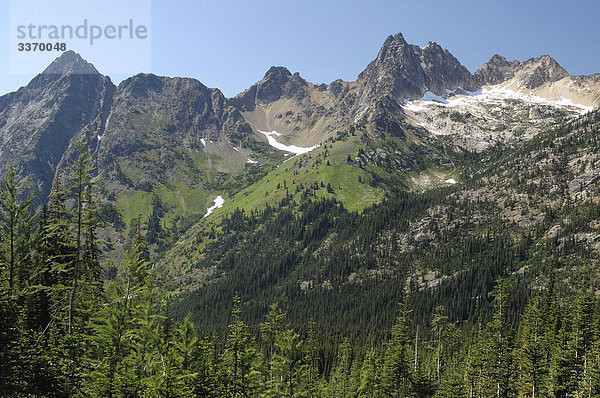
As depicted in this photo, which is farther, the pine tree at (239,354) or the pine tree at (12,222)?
the pine tree at (239,354)

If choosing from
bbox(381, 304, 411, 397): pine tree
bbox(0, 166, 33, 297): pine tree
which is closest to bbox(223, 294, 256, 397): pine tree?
bbox(0, 166, 33, 297): pine tree

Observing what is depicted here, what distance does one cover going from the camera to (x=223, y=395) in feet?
133

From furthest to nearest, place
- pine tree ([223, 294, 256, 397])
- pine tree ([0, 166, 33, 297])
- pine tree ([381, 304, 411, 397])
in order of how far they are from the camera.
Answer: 1. pine tree ([381, 304, 411, 397])
2. pine tree ([223, 294, 256, 397])
3. pine tree ([0, 166, 33, 297])

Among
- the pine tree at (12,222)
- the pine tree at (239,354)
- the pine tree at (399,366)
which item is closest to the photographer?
the pine tree at (12,222)

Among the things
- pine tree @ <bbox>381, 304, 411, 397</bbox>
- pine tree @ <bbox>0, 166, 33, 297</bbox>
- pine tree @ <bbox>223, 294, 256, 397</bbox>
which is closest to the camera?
pine tree @ <bbox>0, 166, 33, 297</bbox>

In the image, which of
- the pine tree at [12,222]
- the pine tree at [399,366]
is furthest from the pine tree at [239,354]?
the pine tree at [399,366]

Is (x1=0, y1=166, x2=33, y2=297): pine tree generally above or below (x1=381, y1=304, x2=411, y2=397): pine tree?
above

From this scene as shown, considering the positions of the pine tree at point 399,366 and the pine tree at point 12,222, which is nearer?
the pine tree at point 12,222

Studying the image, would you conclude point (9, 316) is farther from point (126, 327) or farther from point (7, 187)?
point (7, 187)

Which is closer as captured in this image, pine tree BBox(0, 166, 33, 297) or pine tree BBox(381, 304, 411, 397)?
pine tree BBox(0, 166, 33, 297)

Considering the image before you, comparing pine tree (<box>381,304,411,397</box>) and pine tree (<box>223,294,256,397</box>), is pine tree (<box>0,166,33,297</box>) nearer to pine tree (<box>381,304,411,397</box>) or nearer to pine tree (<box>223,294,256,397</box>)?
pine tree (<box>223,294,256,397</box>)

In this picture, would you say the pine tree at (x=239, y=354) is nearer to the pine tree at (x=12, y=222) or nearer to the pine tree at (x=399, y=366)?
the pine tree at (x=12, y=222)

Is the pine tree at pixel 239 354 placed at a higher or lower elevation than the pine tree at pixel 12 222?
lower

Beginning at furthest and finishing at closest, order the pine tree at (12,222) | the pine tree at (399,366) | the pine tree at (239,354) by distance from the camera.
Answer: the pine tree at (399,366), the pine tree at (239,354), the pine tree at (12,222)
